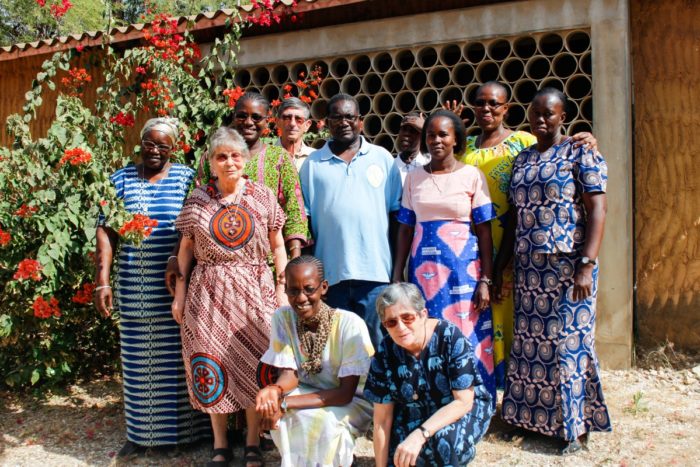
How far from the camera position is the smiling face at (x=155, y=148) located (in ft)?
12.0

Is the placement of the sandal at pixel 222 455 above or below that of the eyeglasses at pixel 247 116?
below

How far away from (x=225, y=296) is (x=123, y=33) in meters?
3.54

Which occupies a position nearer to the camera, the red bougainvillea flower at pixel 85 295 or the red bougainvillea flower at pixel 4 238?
the red bougainvillea flower at pixel 4 238

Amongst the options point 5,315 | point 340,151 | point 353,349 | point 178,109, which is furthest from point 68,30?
point 353,349

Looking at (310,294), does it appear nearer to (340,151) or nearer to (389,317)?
(389,317)

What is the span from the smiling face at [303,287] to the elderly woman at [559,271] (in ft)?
3.79

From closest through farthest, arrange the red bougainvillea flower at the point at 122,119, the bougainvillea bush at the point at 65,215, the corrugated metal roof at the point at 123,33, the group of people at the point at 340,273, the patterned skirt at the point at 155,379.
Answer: the group of people at the point at 340,273
the patterned skirt at the point at 155,379
the bougainvillea bush at the point at 65,215
the red bougainvillea flower at the point at 122,119
the corrugated metal roof at the point at 123,33

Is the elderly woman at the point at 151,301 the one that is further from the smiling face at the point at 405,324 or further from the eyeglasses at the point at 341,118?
the smiling face at the point at 405,324

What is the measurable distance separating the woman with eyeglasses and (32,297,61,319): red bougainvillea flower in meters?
1.49

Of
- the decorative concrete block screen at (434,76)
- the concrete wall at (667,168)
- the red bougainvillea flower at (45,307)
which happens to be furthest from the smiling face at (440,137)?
the red bougainvillea flower at (45,307)

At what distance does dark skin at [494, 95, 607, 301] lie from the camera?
11.1 ft

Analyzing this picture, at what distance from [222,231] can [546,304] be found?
167cm

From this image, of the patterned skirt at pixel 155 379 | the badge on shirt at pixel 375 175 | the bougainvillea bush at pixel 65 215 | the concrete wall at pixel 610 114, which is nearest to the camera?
the badge on shirt at pixel 375 175

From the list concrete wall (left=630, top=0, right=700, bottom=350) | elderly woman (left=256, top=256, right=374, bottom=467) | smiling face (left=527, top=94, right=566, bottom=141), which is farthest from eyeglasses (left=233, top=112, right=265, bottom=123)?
concrete wall (left=630, top=0, right=700, bottom=350)
